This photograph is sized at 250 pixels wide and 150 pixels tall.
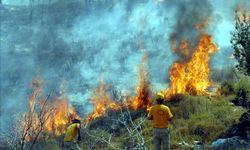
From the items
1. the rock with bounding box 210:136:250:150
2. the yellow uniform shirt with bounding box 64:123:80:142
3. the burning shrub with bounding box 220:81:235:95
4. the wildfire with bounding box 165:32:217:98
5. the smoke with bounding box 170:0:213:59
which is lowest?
the rock with bounding box 210:136:250:150

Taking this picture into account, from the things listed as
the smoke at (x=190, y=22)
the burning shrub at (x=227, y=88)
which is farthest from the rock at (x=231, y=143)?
the smoke at (x=190, y=22)

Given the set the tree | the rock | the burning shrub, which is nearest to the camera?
the rock

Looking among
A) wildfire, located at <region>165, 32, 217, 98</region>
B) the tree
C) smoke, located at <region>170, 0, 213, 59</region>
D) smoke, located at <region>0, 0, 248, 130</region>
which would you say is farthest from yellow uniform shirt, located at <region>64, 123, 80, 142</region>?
smoke, located at <region>0, 0, 248, 130</region>

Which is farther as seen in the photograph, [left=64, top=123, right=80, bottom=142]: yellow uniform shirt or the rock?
[left=64, top=123, right=80, bottom=142]: yellow uniform shirt

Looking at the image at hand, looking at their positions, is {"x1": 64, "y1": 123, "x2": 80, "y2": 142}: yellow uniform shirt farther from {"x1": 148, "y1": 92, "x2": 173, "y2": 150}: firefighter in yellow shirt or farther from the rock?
the rock

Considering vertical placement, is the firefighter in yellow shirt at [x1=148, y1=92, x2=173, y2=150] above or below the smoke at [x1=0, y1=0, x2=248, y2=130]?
below

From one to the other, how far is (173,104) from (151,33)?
20115 millimetres

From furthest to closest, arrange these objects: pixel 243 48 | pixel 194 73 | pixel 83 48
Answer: pixel 83 48 < pixel 194 73 < pixel 243 48

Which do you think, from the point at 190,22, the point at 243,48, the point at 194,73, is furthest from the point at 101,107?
the point at 243,48

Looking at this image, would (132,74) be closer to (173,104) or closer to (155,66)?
(155,66)

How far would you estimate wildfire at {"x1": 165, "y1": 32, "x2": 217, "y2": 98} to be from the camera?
75.7ft

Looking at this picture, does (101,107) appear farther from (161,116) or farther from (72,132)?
(161,116)

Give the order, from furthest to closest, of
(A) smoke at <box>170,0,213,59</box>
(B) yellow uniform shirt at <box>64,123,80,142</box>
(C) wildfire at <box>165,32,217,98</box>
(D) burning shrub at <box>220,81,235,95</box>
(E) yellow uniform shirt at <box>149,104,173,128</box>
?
(A) smoke at <box>170,0,213,59</box>, (C) wildfire at <box>165,32,217,98</box>, (D) burning shrub at <box>220,81,235,95</box>, (B) yellow uniform shirt at <box>64,123,80,142</box>, (E) yellow uniform shirt at <box>149,104,173,128</box>

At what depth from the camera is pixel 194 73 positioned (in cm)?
2344
